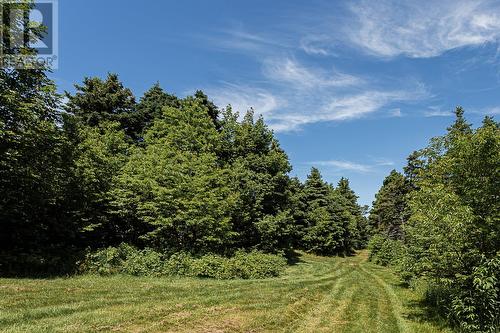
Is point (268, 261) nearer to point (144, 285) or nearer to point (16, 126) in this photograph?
point (144, 285)

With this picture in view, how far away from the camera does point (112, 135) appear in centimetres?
2859

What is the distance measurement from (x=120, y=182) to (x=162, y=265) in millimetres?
7640

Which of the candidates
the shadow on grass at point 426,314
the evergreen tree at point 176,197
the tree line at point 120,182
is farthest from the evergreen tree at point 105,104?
the shadow on grass at point 426,314

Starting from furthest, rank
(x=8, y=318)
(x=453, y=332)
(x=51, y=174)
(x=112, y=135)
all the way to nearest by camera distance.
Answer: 1. (x=112, y=135)
2. (x=51, y=174)
3. (x=453, y=332)
4. (x=8, y=318)

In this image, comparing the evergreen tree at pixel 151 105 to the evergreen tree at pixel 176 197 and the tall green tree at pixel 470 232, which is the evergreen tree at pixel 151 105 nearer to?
the evergreen tree at pixel 176 197

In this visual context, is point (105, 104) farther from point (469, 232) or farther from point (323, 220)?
point (469, 232)

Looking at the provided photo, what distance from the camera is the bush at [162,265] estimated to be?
19.2 meters

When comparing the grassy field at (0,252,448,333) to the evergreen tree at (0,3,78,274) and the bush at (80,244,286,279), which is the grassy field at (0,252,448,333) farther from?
the evergreen tree at (0,3,78,274)

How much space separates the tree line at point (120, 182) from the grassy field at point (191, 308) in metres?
5.42

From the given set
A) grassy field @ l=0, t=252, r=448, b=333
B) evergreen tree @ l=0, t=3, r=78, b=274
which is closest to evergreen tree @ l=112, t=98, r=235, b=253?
evergreen tree @ l=0, t=3, r=78, b=274

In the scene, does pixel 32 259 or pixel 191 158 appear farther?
pixel 191 158

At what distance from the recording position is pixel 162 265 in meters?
20.1

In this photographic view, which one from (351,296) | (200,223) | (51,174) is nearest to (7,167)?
(51,174)

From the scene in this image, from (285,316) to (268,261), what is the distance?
1185cm
